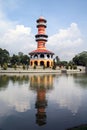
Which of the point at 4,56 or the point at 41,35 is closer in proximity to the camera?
the point at 4,56

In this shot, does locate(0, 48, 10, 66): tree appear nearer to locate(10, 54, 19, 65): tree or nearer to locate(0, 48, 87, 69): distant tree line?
locate(0, 48, 87, 69): distant tree line

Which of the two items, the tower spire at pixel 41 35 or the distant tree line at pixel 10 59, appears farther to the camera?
the tower spire at pixel 41 35

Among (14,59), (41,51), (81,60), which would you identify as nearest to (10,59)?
(14,59)

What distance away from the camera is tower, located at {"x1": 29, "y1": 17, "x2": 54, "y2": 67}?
88363 mm

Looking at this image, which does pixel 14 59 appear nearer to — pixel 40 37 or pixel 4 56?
pixel 4 56

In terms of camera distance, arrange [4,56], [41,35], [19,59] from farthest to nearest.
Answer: [19,59] < [41,35] < [4,56]

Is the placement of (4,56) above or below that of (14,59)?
above

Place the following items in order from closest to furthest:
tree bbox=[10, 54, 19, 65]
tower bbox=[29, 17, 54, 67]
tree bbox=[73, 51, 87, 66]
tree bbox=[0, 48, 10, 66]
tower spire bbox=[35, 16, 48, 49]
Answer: tree bbox=[0, 48, 10, 66] < tower bbox=[29, 17, 54, 67] < tower spire bbox=[35, 16, 48, 49] < tree bbox=[10, 54, 19, 65] < tree bbox=[73, 51, 87, 66]

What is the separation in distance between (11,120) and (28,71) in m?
59.9

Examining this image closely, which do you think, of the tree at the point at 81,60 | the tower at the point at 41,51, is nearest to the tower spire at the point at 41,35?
the tower at the point at 41,51

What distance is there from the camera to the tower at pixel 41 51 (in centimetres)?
8836

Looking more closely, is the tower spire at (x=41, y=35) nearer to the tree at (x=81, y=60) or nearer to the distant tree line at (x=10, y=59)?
the distant tree line at (x=10, y=59)

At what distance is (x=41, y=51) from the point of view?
8744 centimetres

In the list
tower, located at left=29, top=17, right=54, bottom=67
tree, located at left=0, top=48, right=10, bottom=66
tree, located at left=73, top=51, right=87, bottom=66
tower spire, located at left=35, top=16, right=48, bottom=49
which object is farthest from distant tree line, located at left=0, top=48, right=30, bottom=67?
tree, located at left=73, top=51, right=87, bottom=66
